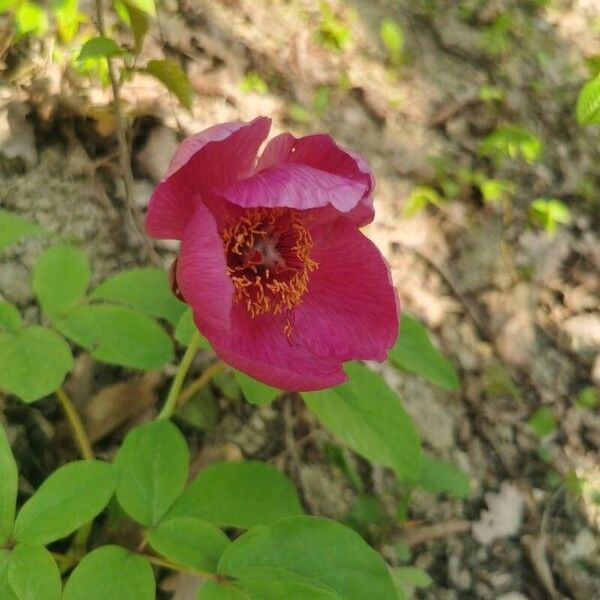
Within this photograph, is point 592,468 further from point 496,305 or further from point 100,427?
point 100,427

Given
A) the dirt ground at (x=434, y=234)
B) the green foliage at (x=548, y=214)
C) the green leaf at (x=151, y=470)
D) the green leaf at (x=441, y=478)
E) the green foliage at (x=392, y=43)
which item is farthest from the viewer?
the green foliage at (x=392, y=43)

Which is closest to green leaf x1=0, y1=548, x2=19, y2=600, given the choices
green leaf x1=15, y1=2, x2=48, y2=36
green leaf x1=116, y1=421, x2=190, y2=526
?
green leaf x1=116, y1=421, x2=190, y2=526

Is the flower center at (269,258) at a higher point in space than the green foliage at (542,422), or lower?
higher

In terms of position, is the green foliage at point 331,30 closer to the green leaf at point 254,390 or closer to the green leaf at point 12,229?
the green leaf at point 12,229

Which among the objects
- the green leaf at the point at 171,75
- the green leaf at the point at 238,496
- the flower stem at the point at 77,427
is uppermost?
the green leaf at the point at 171,75

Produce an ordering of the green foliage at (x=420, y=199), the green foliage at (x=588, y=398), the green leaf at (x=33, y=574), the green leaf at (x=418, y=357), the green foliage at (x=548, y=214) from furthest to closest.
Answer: the green foliage at (x=548, y=214) → the green foliage at (x=420, y=199) → the green foliage at (x=588, y=398) → the green leaf at (x=418, y=357) → the green leaf at (x=33, y=574)

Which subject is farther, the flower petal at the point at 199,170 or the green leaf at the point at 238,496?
the green leaf at the point at 238,496

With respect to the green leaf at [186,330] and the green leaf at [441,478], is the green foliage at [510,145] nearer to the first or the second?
the green leaf at [441,478]

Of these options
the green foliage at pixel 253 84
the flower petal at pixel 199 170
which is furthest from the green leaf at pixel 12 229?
the green foliage at pixel 253 84
